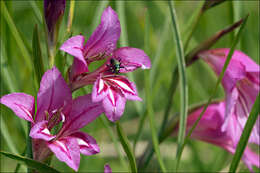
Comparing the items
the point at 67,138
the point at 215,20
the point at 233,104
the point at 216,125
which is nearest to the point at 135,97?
the point at 67,138

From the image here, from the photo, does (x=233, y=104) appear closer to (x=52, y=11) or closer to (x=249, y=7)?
(x=52, y=11)

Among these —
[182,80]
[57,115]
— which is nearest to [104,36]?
[57,115]

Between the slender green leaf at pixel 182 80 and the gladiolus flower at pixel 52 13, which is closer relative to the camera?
the gladiolus flower at pixel 52 13

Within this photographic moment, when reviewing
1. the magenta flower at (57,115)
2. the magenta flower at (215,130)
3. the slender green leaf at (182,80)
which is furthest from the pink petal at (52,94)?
the magenta flower at (215,130)

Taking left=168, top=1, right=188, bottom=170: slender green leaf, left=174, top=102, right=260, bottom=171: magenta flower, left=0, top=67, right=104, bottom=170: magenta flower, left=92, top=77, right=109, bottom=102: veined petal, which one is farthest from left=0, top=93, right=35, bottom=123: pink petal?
left=174, top=102, right=260, bottom=171: magenta flower

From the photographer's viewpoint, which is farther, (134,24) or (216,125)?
(134,24)

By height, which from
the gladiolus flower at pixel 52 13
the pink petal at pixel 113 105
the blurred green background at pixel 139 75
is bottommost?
the blurred green background at pixel 139 75

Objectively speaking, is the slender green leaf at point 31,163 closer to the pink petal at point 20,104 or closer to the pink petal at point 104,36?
the pink petal at point 20,104

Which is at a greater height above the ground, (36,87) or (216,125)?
(36,87)
